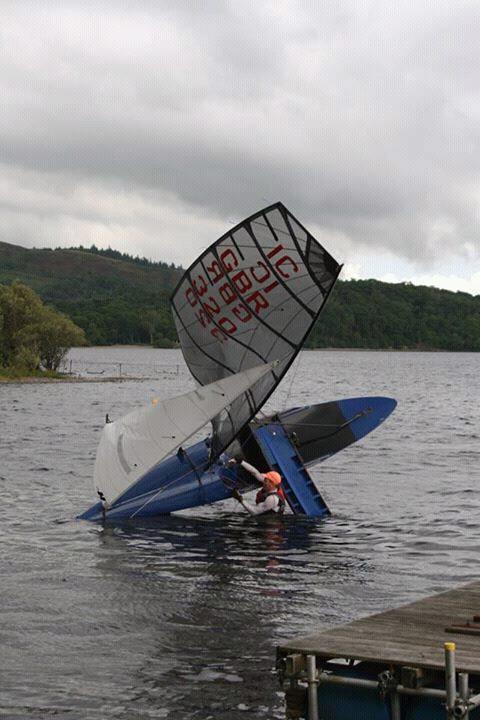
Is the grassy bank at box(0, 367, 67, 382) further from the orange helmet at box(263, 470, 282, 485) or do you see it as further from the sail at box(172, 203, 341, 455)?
the orange helmet at box(263, 470, 282, 485)

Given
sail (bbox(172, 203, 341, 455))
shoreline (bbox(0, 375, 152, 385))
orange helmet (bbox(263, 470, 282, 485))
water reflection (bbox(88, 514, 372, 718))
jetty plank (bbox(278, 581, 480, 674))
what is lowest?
water reflection (bbox(88, 514, 372, 718))

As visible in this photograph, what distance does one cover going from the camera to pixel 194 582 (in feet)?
65.4

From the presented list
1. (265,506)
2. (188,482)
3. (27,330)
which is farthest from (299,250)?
(27,330)

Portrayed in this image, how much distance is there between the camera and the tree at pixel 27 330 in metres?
106

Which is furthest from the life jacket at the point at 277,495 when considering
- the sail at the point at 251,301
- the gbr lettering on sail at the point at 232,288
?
the gbr lettering on sail at the point at 232,288

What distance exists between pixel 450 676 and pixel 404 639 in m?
1.31

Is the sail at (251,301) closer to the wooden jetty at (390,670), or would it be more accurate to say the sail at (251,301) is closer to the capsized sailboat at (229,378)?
the capsized sailboat at (229,378)

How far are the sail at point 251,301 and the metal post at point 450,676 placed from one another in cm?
1620

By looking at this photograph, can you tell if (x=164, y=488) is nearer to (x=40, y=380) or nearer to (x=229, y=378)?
(x=229, y=378)

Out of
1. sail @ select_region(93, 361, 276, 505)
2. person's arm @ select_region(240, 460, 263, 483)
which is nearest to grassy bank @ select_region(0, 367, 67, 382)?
sail @ select_region(93, 361, 276, 505)

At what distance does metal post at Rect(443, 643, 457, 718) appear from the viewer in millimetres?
9570

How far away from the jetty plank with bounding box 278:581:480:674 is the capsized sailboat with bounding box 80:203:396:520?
13.8 m

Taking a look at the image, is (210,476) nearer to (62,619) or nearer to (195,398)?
(195,398)

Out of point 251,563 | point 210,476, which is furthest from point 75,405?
point 251,563
